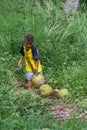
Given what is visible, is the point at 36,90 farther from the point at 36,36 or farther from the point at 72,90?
the point at 36,36

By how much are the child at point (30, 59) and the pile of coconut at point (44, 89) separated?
0.49 ft

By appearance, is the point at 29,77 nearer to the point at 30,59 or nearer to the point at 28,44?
the point at 30,59

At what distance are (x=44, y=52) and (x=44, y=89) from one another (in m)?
1.29

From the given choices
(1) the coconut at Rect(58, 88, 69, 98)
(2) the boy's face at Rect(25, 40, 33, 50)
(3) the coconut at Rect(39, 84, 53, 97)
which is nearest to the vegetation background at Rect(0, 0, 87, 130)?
(1) the coconut at Rect(58, 88, 69, 98)

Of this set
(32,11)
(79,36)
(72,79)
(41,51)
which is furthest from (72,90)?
(32,11)

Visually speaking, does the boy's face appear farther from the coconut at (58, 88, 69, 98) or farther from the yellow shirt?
the coconut at (58, 88, 69, 98)

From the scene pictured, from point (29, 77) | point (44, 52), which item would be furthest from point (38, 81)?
point (44, 52)

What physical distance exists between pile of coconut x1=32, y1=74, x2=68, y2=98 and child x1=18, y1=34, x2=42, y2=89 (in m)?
0.15

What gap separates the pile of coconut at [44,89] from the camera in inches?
270

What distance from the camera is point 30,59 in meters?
7.55

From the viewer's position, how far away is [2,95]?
16.7ft

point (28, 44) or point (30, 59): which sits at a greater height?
point (28, 44)

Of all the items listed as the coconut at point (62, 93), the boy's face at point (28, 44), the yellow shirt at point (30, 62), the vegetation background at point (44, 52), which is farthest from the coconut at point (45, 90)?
the boy's face at point (28, 44)

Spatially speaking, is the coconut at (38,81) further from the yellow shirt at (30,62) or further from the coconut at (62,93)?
the coconut at (62,93)
